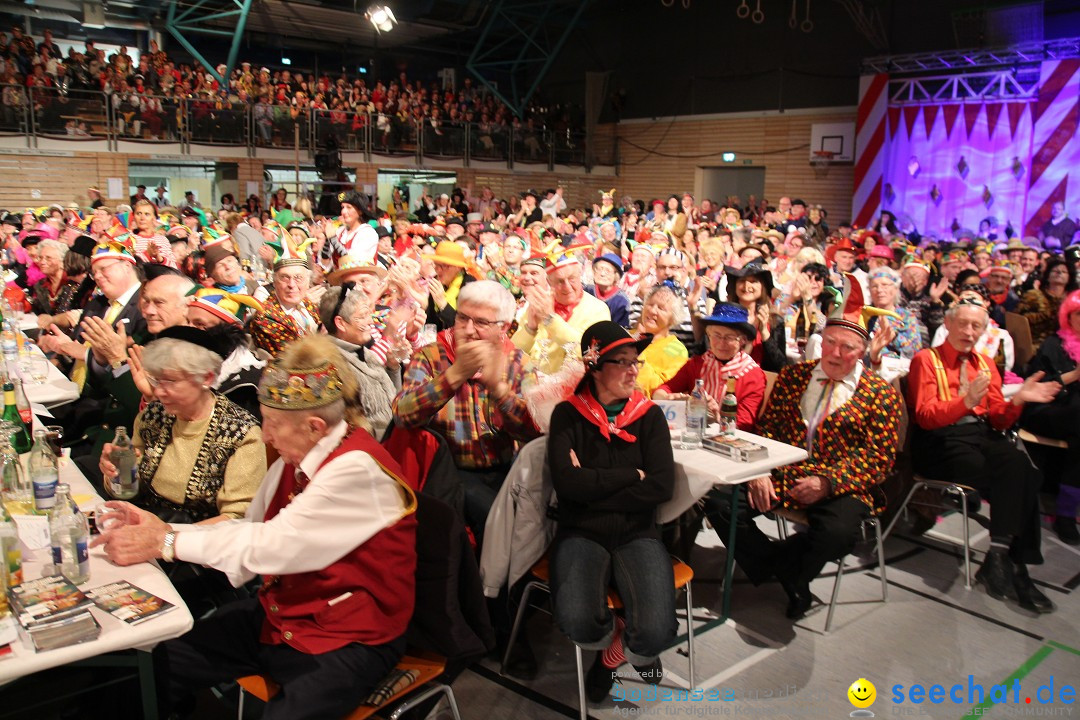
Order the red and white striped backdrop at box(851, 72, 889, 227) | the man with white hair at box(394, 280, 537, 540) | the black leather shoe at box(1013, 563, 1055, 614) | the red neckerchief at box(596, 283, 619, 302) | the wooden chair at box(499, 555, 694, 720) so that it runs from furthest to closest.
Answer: the red and white striped backdrop at box(851, 72, 889, 227) → the red neckerchief at box(596, 283, 619, 302) → the black leather shoe at box(1013, 563, 1055, 614) → the man with white hair at box(394, 280, 537, 540) → the wooden chair at box(499, 555, 694, 720)

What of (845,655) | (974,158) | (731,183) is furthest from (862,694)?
(731,183)

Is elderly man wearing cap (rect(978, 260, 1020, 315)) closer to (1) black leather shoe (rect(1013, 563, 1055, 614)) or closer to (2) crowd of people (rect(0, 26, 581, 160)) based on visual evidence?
(1) black leather shoe (rect(1013, 563, 1055, 614))

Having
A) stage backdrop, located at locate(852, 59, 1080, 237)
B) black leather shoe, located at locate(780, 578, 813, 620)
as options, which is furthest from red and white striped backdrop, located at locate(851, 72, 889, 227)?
black leather shoe, located at locate(780, 578, 813, 620)

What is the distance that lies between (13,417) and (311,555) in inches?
70.8

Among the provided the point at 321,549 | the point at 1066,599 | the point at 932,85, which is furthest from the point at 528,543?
the point at 932,85

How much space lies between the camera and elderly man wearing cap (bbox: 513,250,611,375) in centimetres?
438

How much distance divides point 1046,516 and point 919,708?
2.61m

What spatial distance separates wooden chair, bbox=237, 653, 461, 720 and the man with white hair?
0.94 metres

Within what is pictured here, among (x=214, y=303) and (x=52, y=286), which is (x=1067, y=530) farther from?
(x=52, y=286)

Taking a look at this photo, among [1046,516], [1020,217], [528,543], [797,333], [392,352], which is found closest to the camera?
[528,543]

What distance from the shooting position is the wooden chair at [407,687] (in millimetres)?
2222

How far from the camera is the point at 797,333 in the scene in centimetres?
618

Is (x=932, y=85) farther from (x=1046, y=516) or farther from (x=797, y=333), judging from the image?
(x=1046, y=516)

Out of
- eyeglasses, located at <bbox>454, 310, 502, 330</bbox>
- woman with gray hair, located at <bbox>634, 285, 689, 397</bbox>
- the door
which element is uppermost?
the door
